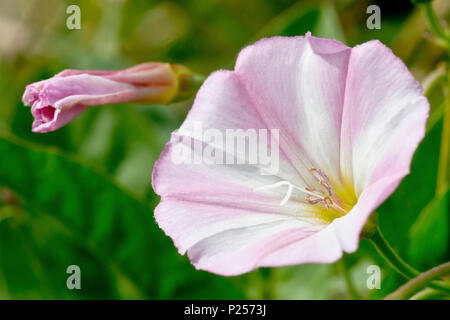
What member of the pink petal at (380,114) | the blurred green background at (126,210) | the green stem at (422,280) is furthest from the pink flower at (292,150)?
the blurred green background at (126,210)

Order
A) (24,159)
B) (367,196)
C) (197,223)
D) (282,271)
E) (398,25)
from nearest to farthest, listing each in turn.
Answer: (367,196)
(197,223)
(24,159)
(282,271)
(398,25)

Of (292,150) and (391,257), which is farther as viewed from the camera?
(292,150)

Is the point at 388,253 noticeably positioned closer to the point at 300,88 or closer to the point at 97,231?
the point at 300,88

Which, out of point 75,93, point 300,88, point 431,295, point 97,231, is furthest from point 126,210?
point 431,295

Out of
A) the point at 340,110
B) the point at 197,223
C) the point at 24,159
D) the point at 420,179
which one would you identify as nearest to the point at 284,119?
the point at 340,110

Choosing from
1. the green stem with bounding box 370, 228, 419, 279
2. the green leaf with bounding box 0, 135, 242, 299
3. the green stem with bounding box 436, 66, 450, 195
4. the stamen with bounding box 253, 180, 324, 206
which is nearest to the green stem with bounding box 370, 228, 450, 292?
the green stem with bounding box 370, 228, 419, 279

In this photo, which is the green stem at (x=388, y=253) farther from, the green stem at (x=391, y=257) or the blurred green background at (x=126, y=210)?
the blurred green background at (x=126, y=210)
